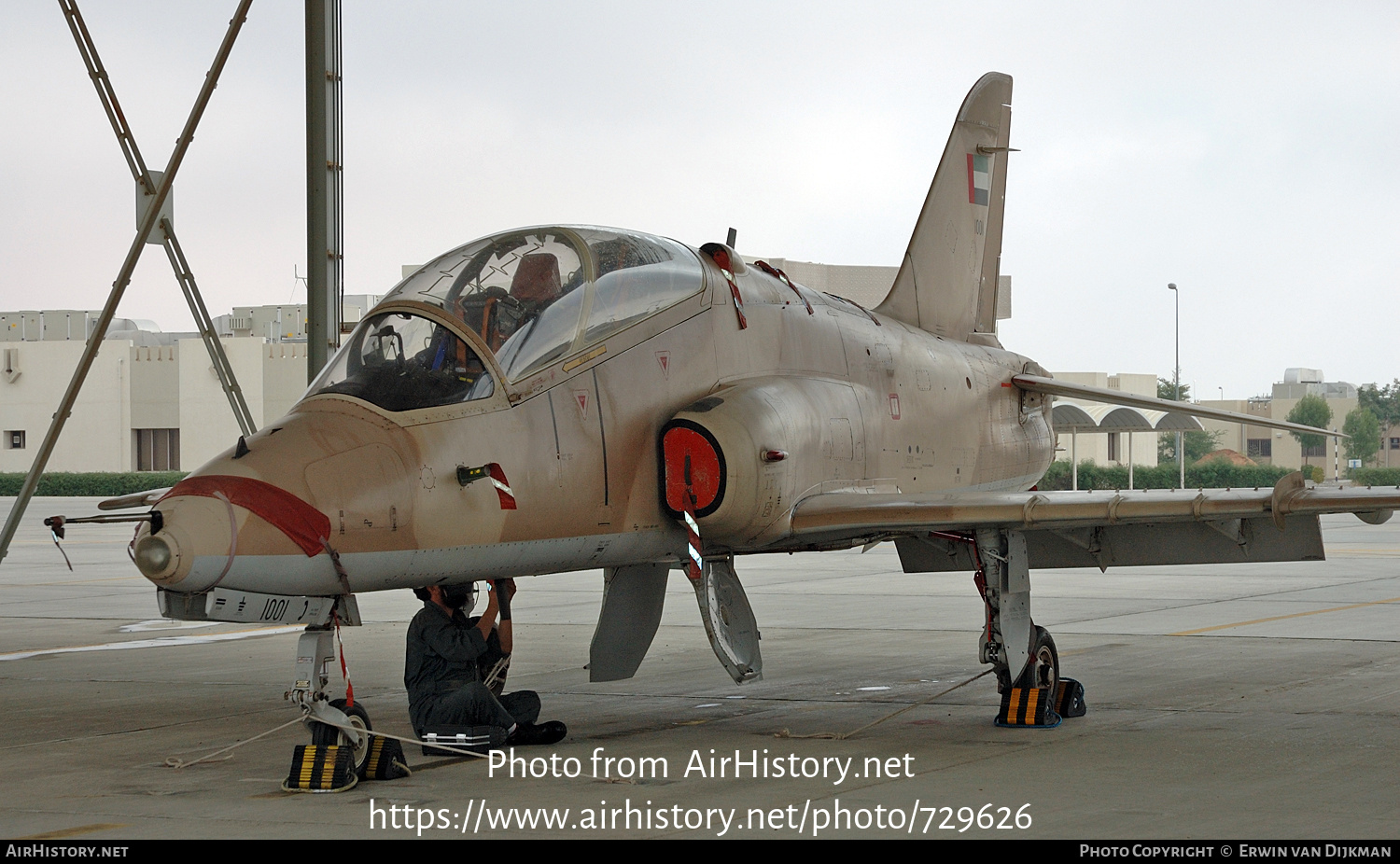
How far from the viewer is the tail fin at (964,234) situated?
1284 centimetres

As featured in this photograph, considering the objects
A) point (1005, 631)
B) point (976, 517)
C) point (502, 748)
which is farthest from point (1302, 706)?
point (502, 748)

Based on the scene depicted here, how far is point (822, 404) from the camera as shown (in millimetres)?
9516

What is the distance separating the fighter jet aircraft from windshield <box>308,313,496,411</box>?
0.01 m

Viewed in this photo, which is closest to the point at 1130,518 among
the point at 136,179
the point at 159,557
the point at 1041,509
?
the point at 1041,509

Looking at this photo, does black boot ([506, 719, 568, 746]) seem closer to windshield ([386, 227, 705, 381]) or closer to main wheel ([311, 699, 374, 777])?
main wheel ([311, 699, 374, 777])

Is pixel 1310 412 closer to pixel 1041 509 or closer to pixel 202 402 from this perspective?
pixel 202 402

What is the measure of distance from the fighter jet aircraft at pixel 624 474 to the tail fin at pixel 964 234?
1322mm

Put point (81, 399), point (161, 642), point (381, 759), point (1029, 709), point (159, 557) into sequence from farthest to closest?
point (81, 399) < point (161, 642) < point (1029, 709) < point (381, 759) < point (159, 557)

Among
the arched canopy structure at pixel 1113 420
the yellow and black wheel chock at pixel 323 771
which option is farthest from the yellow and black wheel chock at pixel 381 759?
the arched canopy structure at pixel 1113 420

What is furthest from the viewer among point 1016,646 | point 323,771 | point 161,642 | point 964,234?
point 161,642

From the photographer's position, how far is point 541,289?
8.05 metres

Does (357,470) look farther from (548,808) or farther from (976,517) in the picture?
(976,517)

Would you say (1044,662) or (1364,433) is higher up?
(1044,662)

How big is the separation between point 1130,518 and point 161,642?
1079cm
